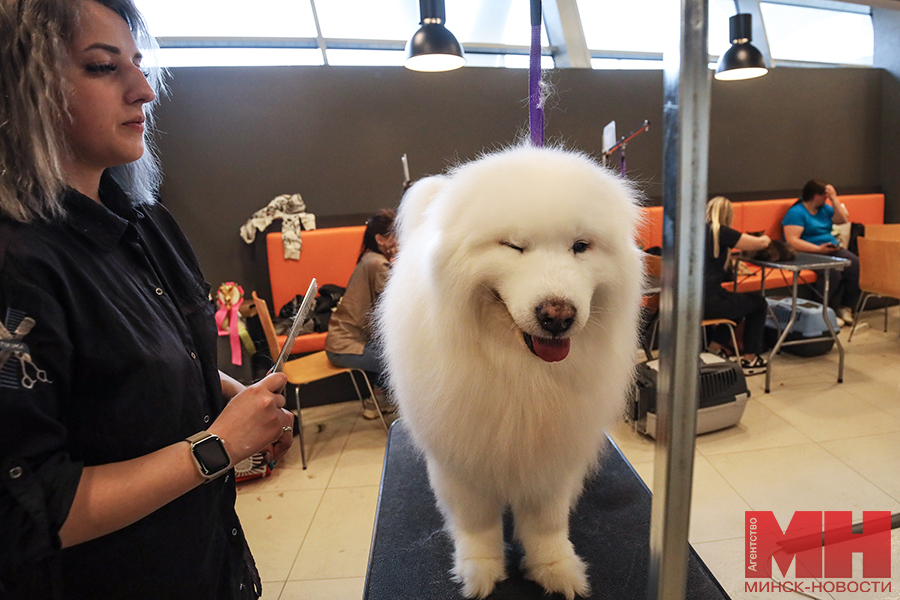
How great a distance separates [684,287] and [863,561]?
2.18 meters

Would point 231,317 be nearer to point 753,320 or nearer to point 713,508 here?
point 713,508

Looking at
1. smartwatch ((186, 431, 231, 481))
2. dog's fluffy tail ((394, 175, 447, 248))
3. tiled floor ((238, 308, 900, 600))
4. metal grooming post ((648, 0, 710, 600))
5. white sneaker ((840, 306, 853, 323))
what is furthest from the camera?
white sneaker ((840, 306, 853, 323))

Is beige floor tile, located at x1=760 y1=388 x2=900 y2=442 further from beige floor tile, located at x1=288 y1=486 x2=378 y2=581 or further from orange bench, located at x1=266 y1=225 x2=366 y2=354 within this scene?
orange bench, located at x1=266 y1=225 x2=366 y2=354

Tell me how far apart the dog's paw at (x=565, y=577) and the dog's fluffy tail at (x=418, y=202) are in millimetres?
840

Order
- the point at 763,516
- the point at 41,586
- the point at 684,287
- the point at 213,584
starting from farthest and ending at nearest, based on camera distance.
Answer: the point at 763,516 → the point at 213,584 → the point at 41,586 → the point at 684,287

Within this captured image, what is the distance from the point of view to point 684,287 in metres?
0.38

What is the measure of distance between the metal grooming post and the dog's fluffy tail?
762 millimetres

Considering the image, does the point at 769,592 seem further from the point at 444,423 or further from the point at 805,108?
the point at 805,108

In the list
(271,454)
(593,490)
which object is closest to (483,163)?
(271,454)

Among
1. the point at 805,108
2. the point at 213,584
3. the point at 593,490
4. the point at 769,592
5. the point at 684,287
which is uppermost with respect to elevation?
the point at 805,108

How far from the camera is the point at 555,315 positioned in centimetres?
73

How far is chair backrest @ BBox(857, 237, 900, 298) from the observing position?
322cm

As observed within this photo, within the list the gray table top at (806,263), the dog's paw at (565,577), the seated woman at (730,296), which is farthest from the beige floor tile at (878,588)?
the seated woman at (730,296)

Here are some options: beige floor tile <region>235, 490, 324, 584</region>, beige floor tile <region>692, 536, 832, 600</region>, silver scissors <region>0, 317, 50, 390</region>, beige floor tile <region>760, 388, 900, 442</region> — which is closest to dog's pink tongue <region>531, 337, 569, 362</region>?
silver scissors <region>0, 317, 50, 390</region>
